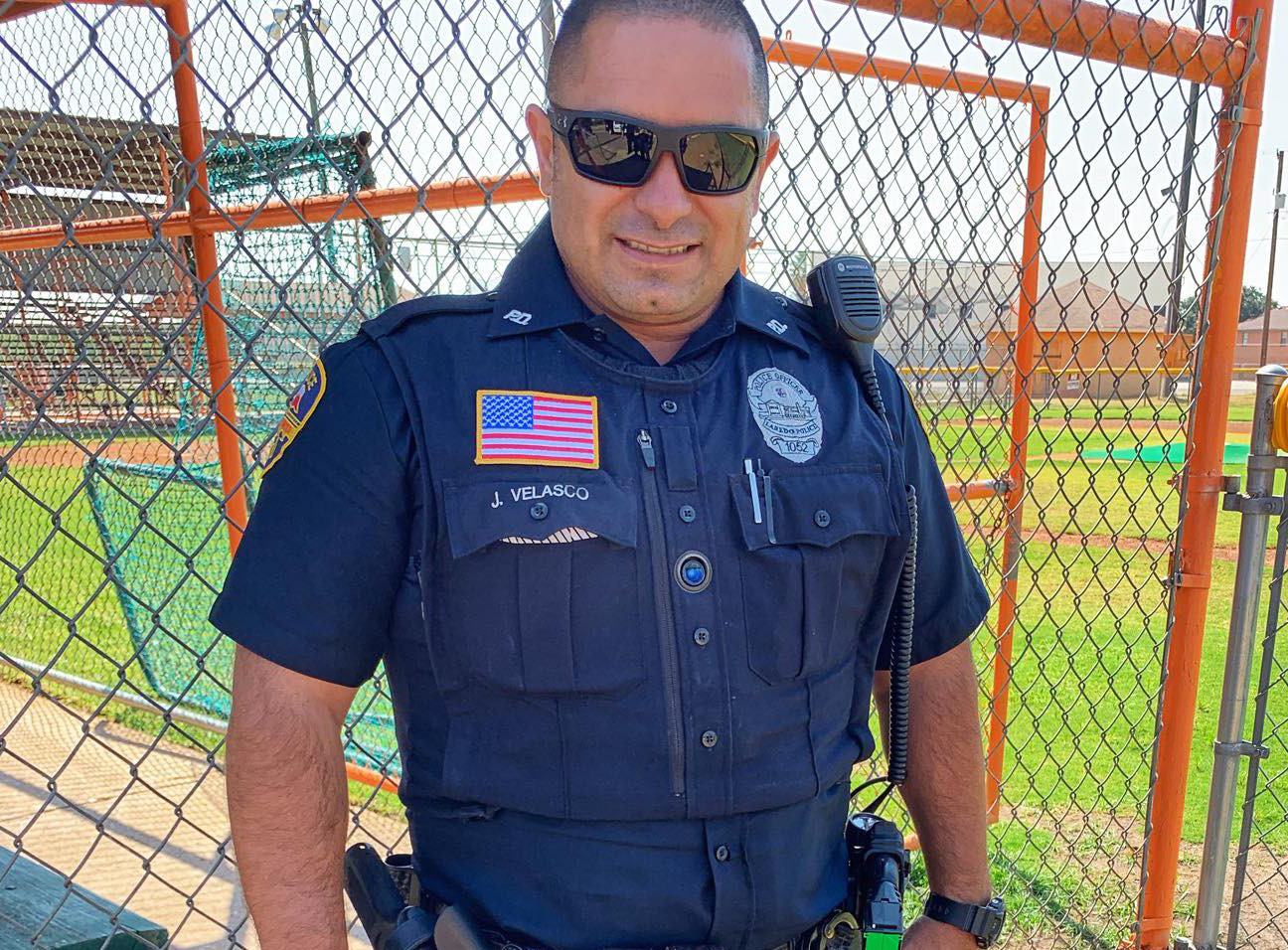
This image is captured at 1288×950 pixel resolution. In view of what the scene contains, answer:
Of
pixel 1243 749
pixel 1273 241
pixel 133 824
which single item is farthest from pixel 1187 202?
pixel 1273 241

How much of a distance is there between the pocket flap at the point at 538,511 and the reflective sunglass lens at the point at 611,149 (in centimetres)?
46

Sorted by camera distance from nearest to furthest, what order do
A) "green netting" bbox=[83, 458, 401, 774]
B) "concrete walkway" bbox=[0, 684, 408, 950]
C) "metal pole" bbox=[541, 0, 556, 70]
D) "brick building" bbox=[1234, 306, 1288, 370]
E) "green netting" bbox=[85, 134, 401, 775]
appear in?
"metal pole" bbox=[541, 0, 556, 70] < "green netting" bbox=[85, 134, 401, 775] < "concrete walkway" bbox=[0, 684, 408, 950] < "green netting" bbox=[83, 458, 401, 774] < "brick building" bbox=[1234, 306, 1288, 370]

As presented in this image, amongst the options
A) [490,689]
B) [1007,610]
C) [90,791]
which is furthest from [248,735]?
[90,791]

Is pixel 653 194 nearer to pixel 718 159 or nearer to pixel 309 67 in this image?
pixel 718 159

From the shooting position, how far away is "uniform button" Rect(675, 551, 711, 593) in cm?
151

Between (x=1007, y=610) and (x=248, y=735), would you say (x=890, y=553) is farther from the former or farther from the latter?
(x=1007, y=610)

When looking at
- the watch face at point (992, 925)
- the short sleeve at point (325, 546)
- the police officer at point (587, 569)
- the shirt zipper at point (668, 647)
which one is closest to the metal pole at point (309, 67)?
the police officer at point (587, 569)

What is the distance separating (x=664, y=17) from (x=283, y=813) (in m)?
1.29

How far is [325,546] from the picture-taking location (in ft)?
4.64

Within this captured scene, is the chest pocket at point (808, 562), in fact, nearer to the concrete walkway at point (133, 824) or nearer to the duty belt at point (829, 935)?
the duty belt at point (829, 935)

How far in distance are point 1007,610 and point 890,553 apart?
214 cm

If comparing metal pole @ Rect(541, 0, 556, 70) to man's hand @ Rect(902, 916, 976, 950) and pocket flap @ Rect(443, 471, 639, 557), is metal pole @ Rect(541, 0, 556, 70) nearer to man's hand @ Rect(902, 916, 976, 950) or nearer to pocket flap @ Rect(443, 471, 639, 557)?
pocket flap @ Rect(443, 471, 639, 557)

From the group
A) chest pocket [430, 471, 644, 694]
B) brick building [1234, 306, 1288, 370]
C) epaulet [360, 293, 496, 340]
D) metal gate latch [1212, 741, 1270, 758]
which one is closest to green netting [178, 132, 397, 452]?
epaulet [360, 293, 496, 340]

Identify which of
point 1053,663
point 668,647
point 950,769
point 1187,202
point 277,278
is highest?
point 1187,202
